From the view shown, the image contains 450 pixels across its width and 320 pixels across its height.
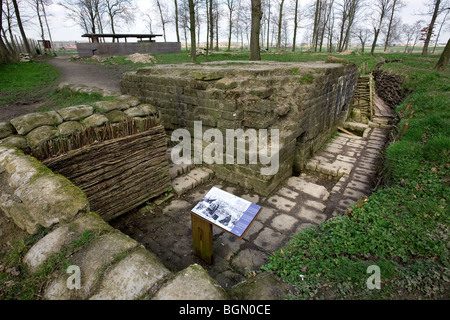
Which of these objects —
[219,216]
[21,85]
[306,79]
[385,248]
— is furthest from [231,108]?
[21,85]

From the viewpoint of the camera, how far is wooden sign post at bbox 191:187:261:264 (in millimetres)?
2561

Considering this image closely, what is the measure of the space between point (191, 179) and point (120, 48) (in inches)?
849

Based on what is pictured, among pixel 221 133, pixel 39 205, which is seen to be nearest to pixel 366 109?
pixel 221 133

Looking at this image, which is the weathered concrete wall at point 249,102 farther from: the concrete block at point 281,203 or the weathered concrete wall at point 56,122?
the weathered concrete wall at point 56,122

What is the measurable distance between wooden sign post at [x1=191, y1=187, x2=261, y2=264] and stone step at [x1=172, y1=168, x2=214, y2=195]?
1656mm

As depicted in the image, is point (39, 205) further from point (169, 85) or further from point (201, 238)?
point (169, 85)

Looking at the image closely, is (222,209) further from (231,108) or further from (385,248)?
(231,108)

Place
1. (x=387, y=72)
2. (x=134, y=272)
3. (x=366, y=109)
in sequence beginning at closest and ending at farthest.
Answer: (x=134, y=272) < (x=366, y=109) < (x=387, y=72)

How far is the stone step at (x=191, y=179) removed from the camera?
14.8 ft

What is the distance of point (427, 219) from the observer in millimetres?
2520

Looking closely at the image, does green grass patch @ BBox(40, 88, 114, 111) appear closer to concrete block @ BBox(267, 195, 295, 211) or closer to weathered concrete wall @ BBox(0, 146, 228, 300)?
weathered concrete wall @ BBox(0, 146, 228, 300)

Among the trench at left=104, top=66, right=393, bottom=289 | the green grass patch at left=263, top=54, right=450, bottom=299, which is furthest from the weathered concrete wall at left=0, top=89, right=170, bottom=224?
the green grass patch at left=263, top=54, right=450, bottom=299

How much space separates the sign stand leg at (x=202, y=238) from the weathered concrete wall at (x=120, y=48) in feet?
76.1
